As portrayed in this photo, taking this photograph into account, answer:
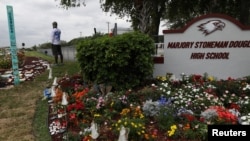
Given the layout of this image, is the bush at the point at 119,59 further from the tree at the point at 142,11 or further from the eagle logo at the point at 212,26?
the tree at the point at 142,11

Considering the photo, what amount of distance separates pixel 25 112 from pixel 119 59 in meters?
2.50

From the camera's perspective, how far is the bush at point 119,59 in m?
8.37

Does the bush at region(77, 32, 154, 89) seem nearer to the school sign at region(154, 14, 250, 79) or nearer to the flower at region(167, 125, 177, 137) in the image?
the school sign at region(154, 14, 250, 79)

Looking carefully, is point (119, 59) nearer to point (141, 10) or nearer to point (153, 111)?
point (153, 111)

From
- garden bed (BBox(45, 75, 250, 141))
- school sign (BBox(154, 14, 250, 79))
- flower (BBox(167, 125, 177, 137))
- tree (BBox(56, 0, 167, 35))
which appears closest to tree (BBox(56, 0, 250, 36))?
tree (BBox(56, 0, 167, 35))

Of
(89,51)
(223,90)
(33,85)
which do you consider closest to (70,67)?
(33,85)

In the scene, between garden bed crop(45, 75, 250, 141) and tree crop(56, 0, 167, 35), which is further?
tree crop(56, 0, 167, 35)

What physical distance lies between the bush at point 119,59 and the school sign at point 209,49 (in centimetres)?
126

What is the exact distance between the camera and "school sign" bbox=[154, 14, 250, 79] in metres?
9.46

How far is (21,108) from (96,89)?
185 centimetres

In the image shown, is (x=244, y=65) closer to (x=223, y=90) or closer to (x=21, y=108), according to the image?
(x=223, y=90)

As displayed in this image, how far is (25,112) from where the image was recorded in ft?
25.7

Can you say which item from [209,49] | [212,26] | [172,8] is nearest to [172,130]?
[209,49]

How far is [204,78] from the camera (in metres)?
9.28
